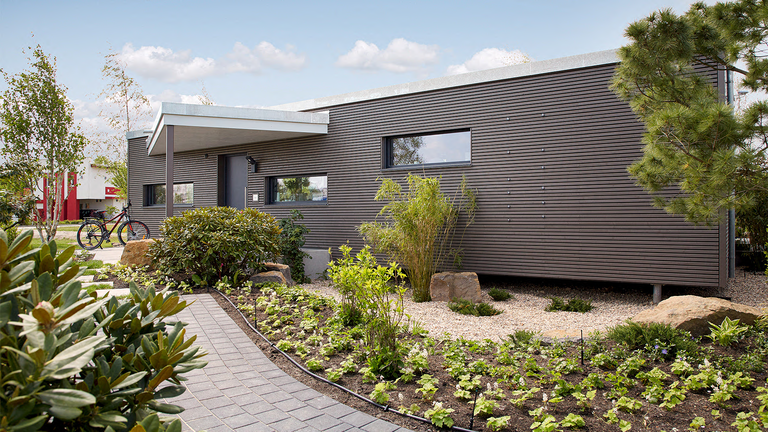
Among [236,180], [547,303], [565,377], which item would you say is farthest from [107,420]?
[236,180]

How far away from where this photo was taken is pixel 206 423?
2.40 m

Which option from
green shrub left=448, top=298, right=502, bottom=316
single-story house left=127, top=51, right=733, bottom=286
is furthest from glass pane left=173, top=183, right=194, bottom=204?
green shrub left=448, top=298, right=502, bottom=316

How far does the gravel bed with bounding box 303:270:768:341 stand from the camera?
4750 mm

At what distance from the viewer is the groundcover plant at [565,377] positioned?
2.47m

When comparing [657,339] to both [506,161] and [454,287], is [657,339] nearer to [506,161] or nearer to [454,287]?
[454,287]

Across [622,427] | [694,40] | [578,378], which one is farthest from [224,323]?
[694,40]

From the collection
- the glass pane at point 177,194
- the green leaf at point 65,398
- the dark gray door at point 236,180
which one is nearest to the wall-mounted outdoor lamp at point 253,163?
the dark gray door at point 236,180

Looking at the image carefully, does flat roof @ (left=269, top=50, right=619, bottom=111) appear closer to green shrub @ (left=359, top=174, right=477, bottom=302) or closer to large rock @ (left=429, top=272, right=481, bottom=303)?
green shrub @ (left=359, top=174, right=477, bottom=302)

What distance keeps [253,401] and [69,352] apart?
2.02 m

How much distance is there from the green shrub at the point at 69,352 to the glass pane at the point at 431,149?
6.38 m

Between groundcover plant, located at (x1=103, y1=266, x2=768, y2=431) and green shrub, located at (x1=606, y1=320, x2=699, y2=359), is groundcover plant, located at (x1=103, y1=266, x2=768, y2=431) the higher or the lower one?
the lower one

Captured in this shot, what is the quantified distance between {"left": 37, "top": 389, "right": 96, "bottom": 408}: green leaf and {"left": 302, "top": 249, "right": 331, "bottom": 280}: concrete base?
7.52 meters

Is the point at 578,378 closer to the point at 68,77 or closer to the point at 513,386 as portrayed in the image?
the point at 513,386

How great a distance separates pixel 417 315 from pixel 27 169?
9.29 meters
